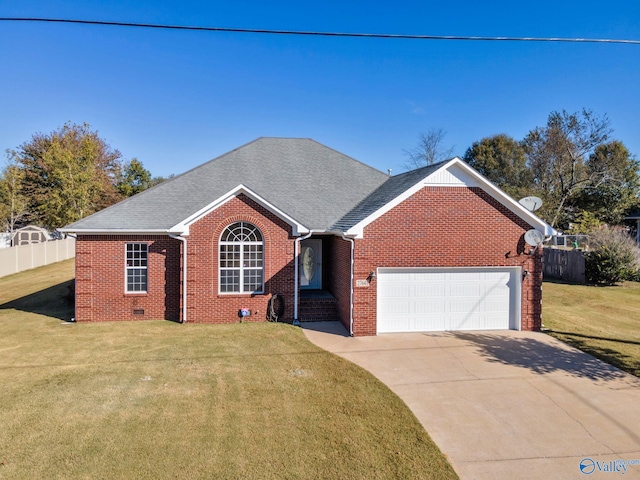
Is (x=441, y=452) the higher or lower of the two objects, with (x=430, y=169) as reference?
lower

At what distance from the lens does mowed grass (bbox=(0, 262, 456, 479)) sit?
5.66 m

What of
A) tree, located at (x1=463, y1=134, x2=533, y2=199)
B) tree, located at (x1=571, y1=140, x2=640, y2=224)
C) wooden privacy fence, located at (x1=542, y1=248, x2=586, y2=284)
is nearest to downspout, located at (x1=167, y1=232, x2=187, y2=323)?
wooden privacy fence, located at (x1=542, y1=248, x2=586, y2=284)

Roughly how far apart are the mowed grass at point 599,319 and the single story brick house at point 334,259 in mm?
1489

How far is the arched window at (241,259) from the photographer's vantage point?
45.2 feet

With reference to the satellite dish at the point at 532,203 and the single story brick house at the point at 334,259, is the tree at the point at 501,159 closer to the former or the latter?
the satellite dish at the point at 532,203

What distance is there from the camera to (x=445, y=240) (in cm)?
1266

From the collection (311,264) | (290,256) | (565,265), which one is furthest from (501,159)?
(290,256)

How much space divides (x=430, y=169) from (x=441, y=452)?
9.14 metres

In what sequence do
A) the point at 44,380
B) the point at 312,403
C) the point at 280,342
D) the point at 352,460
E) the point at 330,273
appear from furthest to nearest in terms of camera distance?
the point at 330,273 → the point at 280,342 → the point at 44,380 → the point at 312,403 → the point at 352,460

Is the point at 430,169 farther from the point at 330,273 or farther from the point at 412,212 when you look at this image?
the point at 330,273

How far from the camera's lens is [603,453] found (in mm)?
6113

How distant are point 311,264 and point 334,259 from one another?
154 cm

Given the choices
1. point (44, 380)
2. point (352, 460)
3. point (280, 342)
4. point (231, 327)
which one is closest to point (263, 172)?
point (231, 327)

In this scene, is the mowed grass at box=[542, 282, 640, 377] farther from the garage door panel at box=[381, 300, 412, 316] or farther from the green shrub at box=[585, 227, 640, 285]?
the garage door panel at box=[381, 300, 412, 316]
